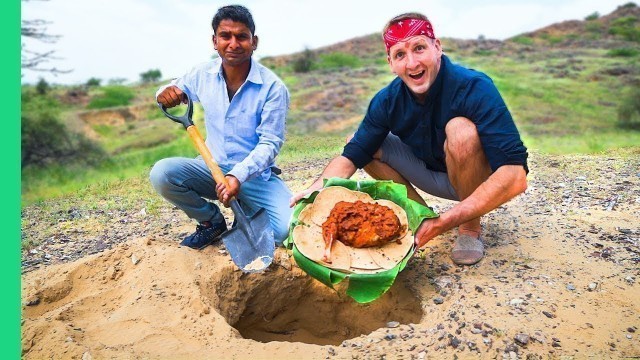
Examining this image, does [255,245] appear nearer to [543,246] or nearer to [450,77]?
[450,77]

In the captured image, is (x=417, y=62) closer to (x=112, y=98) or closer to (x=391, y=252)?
(x=391, y=252)

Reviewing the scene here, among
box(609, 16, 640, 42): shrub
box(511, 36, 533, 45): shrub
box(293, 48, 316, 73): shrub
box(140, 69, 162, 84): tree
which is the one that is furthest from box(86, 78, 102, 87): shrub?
box(609, 16, 640, 42): shrub

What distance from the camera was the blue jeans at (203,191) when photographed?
3.47 m

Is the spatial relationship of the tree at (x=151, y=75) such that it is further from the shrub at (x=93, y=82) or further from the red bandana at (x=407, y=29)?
the red bandana at (x=407, y=29)

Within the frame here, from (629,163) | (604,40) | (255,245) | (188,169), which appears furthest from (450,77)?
(604,40)

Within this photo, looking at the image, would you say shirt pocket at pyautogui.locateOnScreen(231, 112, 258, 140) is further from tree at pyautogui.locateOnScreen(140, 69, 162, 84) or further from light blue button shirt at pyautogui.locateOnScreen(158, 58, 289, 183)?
tree at pyautogui.locateOnScreen(140, 69, 162, 84)

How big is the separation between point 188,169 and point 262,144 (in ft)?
1.84

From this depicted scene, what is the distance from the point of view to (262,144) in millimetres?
3346

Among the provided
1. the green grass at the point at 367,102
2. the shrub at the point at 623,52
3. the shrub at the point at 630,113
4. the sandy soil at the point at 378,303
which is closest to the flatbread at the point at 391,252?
the sandy soil at the point at 378,303

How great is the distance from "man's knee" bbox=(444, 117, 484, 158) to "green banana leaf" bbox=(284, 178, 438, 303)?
365 mm

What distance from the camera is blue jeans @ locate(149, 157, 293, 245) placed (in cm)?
347

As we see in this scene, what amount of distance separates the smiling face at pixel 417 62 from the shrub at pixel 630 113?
10.3 metres

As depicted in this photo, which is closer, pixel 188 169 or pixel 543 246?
pixel 543 246

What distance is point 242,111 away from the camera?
3.46 meters
